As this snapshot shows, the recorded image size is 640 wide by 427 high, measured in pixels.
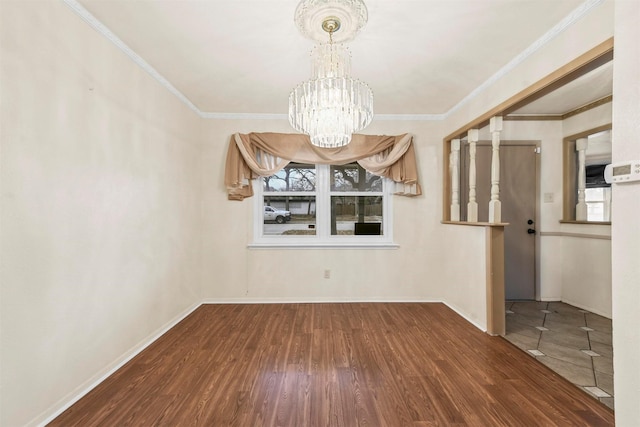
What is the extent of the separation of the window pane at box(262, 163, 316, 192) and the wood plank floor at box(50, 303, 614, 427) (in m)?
1.76

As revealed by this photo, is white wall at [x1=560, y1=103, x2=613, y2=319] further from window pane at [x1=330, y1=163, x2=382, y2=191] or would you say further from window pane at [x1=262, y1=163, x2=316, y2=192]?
window pane at [x1=262, y1=163, x2=316, y2=192]

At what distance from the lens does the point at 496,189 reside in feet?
8.87

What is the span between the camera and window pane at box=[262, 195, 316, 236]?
3.80 metres

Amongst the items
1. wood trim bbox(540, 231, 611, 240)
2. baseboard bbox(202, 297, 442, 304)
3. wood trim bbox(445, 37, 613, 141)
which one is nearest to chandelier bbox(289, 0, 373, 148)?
wood trim bbox(445, 37, 613, 141)

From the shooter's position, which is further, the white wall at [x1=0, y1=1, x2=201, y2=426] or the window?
the window

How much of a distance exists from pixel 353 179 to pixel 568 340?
2.71 meters

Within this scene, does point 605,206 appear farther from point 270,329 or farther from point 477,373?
point 270,329

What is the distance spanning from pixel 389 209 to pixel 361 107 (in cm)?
200

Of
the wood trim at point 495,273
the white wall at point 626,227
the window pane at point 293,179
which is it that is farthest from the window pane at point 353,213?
the white wall at point 626,227

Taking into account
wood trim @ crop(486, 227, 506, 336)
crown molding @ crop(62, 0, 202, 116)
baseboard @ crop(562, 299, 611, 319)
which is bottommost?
baseboard @ crop(562, 299, 611, 319)

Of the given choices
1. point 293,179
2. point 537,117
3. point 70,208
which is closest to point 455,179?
point 537,117

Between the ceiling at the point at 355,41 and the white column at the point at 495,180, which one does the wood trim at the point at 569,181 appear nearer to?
the ceiling at the point at 355,41

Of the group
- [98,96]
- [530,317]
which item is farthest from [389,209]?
[98,96]

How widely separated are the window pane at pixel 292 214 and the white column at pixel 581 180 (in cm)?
332
